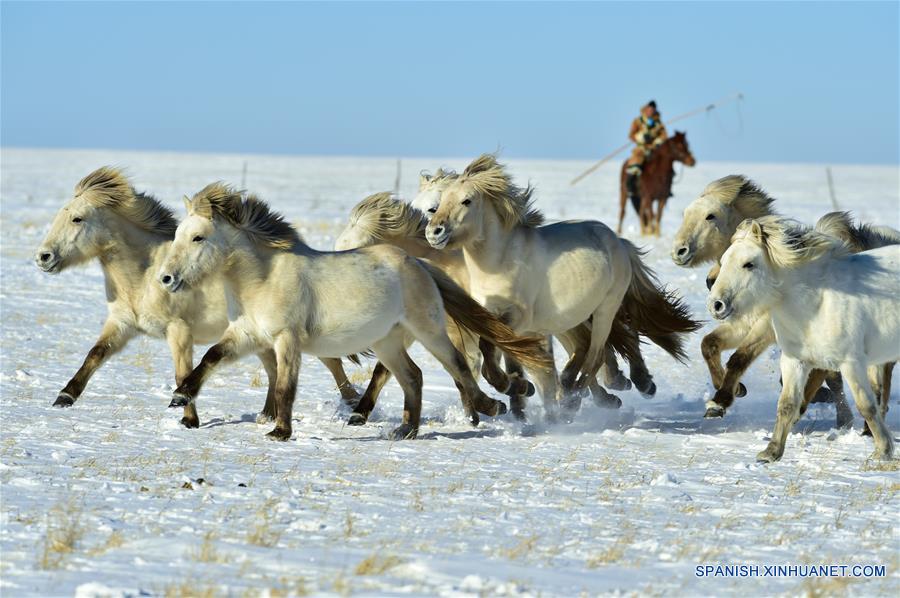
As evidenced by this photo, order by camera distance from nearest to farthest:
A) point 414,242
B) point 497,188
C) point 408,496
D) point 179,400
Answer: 1. point 408,496
2. point 179,400
3. point 497,188
4. point 414,242

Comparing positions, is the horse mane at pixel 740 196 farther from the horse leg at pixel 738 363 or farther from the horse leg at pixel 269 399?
the horse leg at pixel 269 399

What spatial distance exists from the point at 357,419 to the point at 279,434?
0.90 m

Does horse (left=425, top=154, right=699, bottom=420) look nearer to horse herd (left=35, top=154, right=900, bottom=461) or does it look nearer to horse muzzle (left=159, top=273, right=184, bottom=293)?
horse herd (left=35, top=154, right=900, bottom=461)

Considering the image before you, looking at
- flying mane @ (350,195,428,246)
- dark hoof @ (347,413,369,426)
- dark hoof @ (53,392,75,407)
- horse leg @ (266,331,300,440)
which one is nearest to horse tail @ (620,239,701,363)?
flying mane @ (350,195,428,246)

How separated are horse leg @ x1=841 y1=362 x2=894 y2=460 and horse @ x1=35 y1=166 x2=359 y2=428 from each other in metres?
3.54

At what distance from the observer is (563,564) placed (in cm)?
471

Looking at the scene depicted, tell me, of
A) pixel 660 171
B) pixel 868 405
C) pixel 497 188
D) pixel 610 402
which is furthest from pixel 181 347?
pixel 660 171

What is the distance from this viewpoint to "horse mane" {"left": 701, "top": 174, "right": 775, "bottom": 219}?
8.89 meters

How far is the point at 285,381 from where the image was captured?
7367mm

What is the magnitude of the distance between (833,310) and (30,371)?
5.80m

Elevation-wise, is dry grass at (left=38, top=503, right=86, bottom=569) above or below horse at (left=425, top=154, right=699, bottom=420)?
below

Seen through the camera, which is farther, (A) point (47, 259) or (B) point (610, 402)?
(B) point (610, 402)

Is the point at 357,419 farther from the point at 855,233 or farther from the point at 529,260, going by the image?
the point at 855,233

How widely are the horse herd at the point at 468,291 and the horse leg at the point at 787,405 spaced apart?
0.04ft
